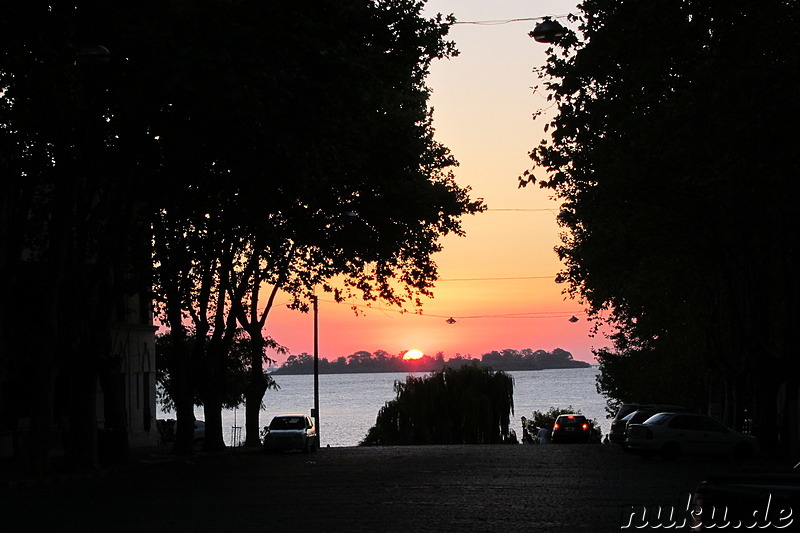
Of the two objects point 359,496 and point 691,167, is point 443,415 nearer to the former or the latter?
point 691,167

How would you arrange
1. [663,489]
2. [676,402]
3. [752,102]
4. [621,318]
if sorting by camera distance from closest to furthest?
[752,102]
[663,489]
[621,318]
[676,402]

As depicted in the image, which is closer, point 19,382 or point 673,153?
point 673,153

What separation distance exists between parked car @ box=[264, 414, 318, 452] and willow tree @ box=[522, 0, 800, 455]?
13141 mm

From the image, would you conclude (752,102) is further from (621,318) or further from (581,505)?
(621,318)

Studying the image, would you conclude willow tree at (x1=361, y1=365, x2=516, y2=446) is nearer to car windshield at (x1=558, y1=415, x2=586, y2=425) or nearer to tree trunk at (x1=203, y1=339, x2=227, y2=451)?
car windshield at (x1=558, y1=415, x2=586, y2=425)

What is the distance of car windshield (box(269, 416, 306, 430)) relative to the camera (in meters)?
50.6

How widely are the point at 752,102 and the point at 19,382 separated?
28941mm

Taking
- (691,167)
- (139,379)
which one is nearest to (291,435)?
(139,379)

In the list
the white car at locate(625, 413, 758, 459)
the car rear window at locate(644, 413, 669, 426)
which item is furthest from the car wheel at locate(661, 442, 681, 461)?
the car rear window at locate(644, 413, 669, 426)

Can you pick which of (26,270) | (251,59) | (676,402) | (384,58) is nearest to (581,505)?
(251,59)

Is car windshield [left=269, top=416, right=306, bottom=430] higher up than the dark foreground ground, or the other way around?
car windshield [left=269, top=416, right=306, bottom=430]

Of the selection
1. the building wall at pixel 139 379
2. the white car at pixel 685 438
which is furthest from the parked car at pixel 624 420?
the building wall at pixel 139 379

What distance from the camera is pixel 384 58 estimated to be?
26781 millimetres

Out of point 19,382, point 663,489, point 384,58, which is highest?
point 384,58
